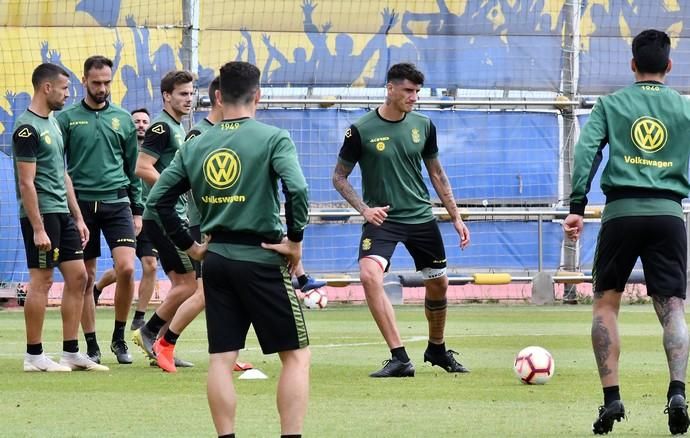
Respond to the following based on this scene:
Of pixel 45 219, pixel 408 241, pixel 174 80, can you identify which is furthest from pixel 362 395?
pixel 174 80

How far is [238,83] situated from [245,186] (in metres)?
0.49

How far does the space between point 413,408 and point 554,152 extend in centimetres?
1404

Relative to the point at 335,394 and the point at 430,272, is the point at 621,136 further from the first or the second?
the point at 430,272

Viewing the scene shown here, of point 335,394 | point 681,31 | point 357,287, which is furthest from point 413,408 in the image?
point 681,31

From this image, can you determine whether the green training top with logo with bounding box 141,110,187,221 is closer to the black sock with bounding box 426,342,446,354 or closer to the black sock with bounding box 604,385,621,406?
the black sock with bounding box 426,342,446,354

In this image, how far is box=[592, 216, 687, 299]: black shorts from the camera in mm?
7668

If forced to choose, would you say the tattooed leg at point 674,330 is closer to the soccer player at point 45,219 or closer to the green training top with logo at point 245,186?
the green training top with logo at point 245,186

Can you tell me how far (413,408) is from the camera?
848 centimetres

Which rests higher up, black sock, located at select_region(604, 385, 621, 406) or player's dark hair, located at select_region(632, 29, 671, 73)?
player's dark hair, located at select_region(632, 29, 671, 73)

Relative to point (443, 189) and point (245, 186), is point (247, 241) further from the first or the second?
point (443, 189)

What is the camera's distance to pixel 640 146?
7684mm

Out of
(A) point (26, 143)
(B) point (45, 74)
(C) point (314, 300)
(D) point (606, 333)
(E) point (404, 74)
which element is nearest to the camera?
(D) point (606, 333)

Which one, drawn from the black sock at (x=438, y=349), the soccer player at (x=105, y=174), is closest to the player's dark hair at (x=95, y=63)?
the soccer player at (x=105, y=174)

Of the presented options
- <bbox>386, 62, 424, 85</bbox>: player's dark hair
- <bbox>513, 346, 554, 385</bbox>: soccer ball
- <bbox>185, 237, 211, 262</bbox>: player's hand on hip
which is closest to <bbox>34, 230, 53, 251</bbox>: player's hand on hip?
<bbox>386, 62, 424, 85</bbox>: player's dark hair
